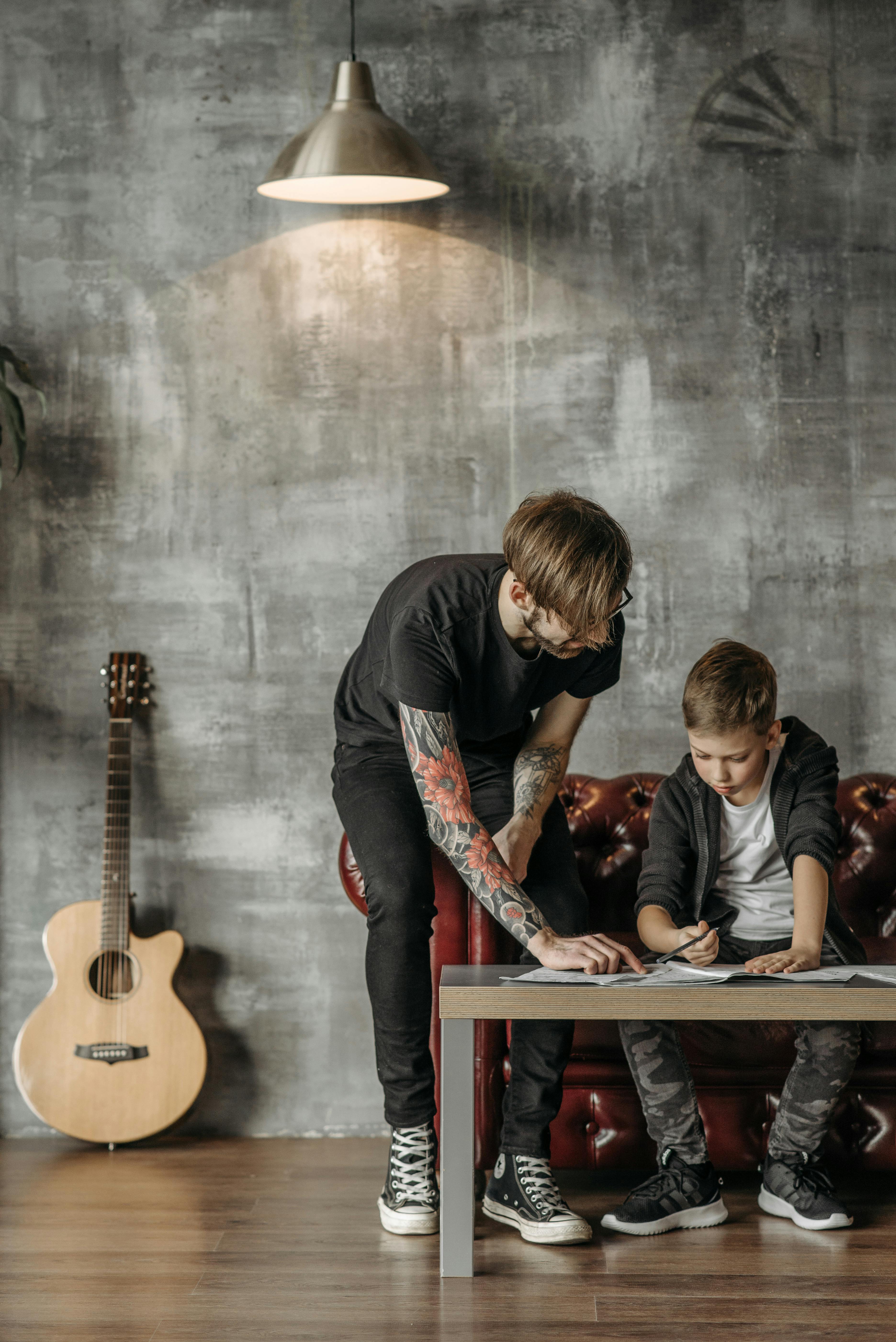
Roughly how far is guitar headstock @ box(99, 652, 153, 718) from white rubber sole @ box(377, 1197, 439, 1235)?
1386 millimetres

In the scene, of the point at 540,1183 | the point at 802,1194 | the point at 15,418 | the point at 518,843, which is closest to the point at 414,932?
the point at 518,843

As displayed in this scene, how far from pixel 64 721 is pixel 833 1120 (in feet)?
6.62

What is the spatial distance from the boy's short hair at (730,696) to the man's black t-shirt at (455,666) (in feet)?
0.58

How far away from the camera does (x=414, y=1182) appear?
2.35 meters

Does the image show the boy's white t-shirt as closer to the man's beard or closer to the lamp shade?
the man's beard

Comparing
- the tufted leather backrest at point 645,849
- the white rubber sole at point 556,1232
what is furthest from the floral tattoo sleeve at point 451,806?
the tufted leather backrest at point 645,849

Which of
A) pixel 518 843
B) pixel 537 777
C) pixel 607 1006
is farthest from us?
pixel 537 777

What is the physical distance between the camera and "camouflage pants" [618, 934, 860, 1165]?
2346 mm

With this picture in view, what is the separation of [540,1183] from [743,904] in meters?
0.67

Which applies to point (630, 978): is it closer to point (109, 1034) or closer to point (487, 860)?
point (487, 860)

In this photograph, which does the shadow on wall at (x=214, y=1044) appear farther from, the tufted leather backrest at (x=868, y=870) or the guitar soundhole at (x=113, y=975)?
the tufted leather backrest at (x=868, y=870)

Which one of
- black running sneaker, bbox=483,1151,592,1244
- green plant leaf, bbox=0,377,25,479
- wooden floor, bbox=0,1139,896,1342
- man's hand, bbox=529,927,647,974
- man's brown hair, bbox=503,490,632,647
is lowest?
wooden floor, bbox=0,1139,896,1342

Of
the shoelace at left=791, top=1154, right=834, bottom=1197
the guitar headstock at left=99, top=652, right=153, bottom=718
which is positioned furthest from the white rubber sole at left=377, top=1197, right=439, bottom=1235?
the guitar headstock at left=99, top=652, right=153, bottom=718

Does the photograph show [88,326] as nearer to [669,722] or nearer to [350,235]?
[350,235]
